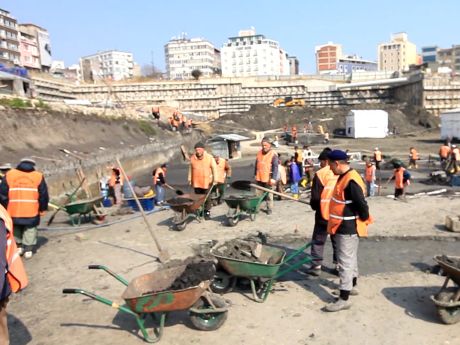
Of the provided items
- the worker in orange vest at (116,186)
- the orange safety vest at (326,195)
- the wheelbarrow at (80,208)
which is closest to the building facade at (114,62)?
the worker in orange vest at (116,186)

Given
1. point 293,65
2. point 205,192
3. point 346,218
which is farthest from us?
point 293,65

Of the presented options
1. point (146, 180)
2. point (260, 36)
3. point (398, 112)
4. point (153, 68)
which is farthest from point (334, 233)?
point (260, 36)

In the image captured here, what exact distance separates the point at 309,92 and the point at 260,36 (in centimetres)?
8413

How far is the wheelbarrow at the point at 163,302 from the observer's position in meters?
3.89

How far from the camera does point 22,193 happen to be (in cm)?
650

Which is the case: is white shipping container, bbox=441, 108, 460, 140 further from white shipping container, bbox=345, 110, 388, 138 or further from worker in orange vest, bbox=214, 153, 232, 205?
worker in orange vest, bbox=214, 153, 232, 205

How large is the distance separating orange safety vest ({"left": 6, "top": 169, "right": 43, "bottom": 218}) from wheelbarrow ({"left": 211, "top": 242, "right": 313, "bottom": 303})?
11.2 ft

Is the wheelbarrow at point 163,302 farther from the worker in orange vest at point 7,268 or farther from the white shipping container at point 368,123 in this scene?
the white shipping container at point 368,123

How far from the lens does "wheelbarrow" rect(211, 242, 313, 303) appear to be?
471cm

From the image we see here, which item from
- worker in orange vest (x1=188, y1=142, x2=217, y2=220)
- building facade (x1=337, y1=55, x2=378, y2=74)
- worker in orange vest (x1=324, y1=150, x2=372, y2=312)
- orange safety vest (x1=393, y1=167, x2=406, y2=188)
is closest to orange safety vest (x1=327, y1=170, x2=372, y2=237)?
worker in orange vest (x1=324, y1=150, x2=372, y2=312)

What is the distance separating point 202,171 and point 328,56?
170m

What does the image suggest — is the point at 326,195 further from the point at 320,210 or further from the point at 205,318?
→ the point at 205,318

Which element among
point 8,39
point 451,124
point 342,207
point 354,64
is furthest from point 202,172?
point 354,64

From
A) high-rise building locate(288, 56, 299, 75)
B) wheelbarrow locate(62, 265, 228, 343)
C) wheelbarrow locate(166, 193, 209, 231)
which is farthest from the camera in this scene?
high-rise building locate(288, 56, 299, 75)
